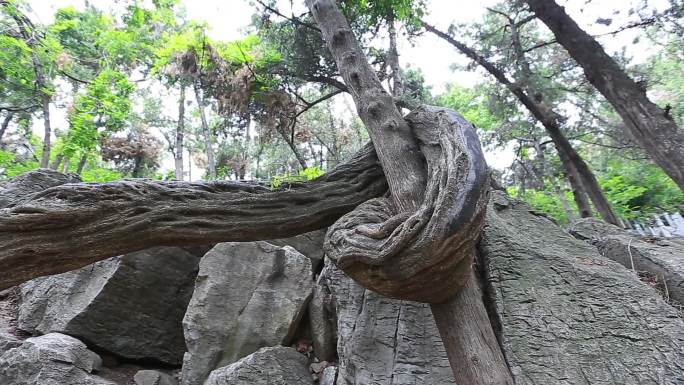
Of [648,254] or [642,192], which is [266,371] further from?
[642,192]

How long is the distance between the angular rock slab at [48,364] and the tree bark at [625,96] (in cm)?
722

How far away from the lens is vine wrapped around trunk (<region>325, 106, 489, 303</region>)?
90.1 inches

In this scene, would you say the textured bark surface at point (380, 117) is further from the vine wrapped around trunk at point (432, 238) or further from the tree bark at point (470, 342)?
the tree bark at point (470, 342)

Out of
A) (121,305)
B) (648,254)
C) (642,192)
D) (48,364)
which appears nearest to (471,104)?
(642,192)

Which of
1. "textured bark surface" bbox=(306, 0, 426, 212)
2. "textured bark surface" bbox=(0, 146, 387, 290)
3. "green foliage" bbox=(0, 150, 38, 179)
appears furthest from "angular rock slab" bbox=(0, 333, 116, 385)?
"green foliage" bbox=(0, 150, 38, 179)

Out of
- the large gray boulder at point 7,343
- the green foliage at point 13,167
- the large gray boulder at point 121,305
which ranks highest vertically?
the green foliage at point 13,167

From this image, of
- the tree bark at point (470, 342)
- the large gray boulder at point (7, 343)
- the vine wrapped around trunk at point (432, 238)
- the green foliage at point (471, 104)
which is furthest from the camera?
the green foliage at point (471, 104)

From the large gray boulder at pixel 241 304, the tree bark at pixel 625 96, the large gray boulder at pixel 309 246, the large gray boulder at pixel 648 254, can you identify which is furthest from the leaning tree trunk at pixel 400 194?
the large gray boulder at pixel 309 246

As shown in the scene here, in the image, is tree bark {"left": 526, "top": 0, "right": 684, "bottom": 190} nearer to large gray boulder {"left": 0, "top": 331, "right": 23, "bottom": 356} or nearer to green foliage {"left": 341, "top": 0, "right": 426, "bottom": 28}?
green foliage {"left": 341, "top": 0, "right": 426, "bottom": 28}

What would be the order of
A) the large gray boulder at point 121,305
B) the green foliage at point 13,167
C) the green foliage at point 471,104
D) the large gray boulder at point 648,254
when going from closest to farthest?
1. the large gray boulder at point 648,254
2. the large gray boulder at point 121,305
3. the green foliage at point 13,167
4. the green foliage at point 471,104

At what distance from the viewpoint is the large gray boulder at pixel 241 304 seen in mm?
5168

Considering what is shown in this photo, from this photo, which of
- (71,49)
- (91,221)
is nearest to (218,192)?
(91,221)

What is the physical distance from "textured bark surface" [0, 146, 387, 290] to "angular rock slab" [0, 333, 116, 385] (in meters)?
2.44

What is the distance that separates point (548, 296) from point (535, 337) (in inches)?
18.2
